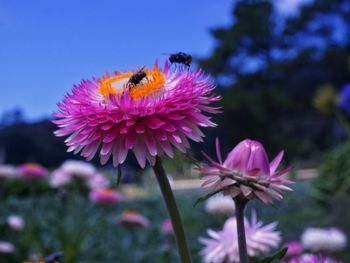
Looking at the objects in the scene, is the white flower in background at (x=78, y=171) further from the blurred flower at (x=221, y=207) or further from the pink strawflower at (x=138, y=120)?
the pink strawflower at (x=138, y=120)

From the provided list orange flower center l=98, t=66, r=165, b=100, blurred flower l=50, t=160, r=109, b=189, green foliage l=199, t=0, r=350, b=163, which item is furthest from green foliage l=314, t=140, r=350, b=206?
green foliage l=199, t=0, r=350, b=163

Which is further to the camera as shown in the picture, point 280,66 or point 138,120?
point 280,66

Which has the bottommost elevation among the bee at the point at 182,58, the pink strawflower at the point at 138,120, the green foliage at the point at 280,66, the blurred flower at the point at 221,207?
the blurred flower at the point at 221,207

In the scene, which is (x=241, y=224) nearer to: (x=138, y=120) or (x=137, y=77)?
(x=138, y=120)

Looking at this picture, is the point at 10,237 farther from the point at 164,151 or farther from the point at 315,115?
the point at 315,115

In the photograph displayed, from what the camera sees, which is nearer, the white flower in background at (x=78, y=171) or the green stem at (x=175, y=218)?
the green stem at (x=175, y=218)

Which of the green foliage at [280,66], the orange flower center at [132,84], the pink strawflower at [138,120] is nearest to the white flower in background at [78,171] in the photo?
the orange flower center at [132,84]

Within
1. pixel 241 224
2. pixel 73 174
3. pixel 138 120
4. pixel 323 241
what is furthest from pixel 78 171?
pixel 241 224
